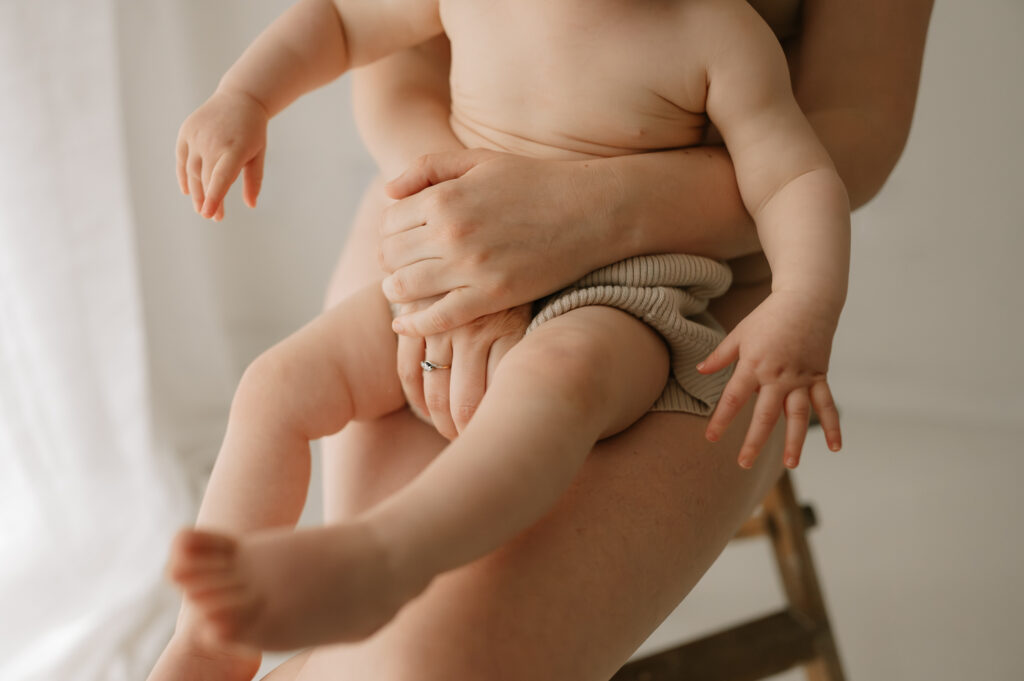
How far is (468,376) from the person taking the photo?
74 centimetres

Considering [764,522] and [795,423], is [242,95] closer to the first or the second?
[795,423]

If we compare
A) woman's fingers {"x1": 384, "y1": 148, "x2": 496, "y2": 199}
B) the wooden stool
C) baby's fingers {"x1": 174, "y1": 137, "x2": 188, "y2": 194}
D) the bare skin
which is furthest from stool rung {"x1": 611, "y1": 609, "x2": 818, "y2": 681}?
baby's fingers {"x1": 174, "y1": 137, "x2": 188, "y2": 194}

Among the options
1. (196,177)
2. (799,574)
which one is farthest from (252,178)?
(799,574)

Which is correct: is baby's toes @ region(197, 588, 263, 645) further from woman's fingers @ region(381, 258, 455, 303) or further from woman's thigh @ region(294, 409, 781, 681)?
woman's fingers @ region(381, 258, 455, 303)

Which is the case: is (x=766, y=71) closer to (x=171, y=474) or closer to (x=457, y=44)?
(x=457, y=44)

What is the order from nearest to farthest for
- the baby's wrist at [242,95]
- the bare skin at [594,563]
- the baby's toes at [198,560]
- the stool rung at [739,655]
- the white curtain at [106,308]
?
the baby's toes at [198,560] → the bare skin at [594,563] → the baby's wrist at [242,95] → the stool rung at [739,655] → the white curtain at [106,308]

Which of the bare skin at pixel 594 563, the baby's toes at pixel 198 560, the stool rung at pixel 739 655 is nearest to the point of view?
the baby's toes at pixel 198 560

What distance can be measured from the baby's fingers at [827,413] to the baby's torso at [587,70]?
0.98ft

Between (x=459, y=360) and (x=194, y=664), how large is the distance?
1.04 feet

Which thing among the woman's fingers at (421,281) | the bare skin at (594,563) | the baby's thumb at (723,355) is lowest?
the bare skin at (594,563)

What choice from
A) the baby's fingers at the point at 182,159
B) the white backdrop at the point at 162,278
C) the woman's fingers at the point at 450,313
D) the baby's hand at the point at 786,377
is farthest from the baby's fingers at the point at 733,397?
the white backdrop at the point at 162,278

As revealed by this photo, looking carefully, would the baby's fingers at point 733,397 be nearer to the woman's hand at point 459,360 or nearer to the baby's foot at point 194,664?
the woman's hand at point 459,360

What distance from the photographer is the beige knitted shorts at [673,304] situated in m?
0.73

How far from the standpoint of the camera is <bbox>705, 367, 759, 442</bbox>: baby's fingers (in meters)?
0.63
